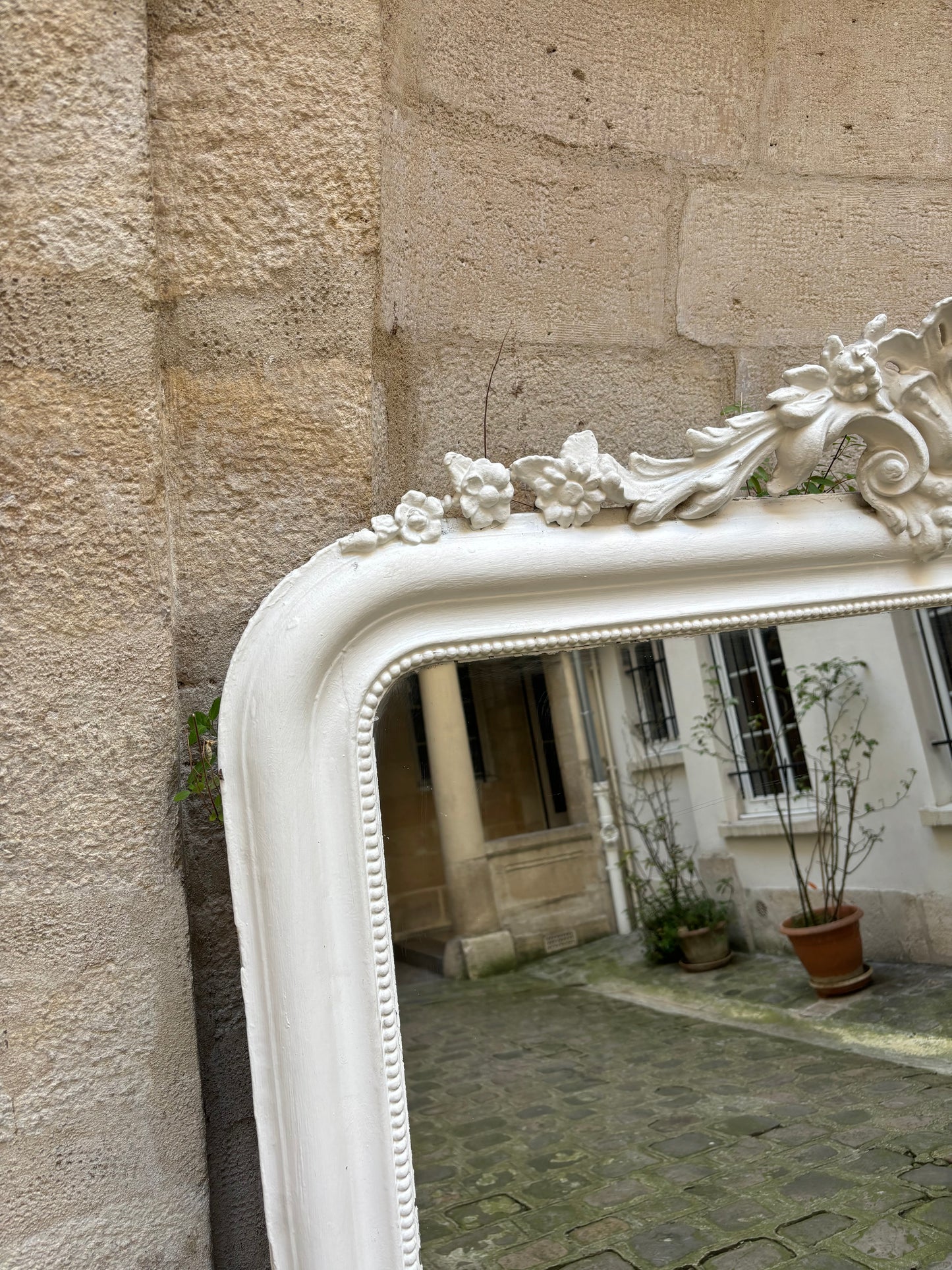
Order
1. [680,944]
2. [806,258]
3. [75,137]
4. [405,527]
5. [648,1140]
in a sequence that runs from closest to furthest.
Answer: [75,137], [405,527], [648,1140], [680,944], [806,258]

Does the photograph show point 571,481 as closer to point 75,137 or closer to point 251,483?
point 251,483

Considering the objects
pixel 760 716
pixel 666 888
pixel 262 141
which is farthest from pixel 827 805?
pixel 262 141

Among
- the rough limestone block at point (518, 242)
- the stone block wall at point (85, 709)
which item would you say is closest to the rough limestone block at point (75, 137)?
the stone block wall at point (85, 709)

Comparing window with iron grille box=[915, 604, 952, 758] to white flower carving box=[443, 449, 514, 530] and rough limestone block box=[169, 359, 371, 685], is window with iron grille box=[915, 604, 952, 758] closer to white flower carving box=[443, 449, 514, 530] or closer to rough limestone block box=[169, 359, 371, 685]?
white flower carving box=[443, 449, 514, 530]

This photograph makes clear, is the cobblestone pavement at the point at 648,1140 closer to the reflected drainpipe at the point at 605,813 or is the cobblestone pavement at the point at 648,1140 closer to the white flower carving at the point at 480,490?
the reflected drainpipe at the point at 605,813

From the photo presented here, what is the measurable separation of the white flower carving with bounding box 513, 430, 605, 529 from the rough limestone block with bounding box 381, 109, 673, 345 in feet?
0.94

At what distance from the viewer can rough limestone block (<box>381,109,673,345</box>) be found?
52.7 inches

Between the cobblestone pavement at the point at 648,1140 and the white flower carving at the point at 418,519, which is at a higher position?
the white flower carving at the point at 418,519

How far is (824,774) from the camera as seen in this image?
56.6 inches

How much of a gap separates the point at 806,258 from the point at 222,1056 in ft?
4.49

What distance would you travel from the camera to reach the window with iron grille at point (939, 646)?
1.48 metres

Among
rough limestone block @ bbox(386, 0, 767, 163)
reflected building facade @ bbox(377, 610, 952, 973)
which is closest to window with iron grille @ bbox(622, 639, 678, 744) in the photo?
reflected building facade @ bbox(377, 610, 952, 973)

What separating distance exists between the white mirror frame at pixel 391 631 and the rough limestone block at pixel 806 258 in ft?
0.83

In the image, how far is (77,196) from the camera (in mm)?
1040
